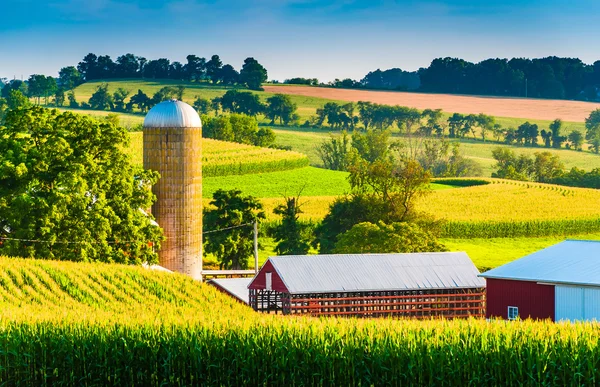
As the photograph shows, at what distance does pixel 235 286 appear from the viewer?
5853cm

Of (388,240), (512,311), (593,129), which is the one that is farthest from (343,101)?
(512,311)

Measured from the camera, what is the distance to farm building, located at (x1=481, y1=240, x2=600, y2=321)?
45.1 metres

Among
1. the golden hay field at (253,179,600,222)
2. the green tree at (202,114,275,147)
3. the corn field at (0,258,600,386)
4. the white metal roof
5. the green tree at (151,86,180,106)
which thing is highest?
the green tree at (151,86,180,106)

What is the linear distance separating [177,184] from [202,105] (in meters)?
120

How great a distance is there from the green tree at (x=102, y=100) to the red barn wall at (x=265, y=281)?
12712cm

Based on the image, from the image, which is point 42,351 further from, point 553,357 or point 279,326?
point 553,357

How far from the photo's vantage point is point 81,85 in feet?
655

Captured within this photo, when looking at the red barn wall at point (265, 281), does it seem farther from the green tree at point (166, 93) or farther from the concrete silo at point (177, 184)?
the green tree at point (166, 93)

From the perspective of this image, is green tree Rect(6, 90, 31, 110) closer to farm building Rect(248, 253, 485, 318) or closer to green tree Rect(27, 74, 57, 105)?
green tree Rect(27, 74, 57, 105)

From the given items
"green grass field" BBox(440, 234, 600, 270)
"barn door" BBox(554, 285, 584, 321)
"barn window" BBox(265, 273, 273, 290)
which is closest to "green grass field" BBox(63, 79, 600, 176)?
"green grass field" BBox(440, 234, 600, 270)

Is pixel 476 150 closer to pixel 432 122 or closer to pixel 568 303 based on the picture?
pixel 432 122

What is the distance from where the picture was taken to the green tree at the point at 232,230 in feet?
234

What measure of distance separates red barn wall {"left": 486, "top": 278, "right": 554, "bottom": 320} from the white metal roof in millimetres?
12643

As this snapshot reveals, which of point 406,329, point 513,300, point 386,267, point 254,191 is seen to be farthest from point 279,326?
point 254,191
